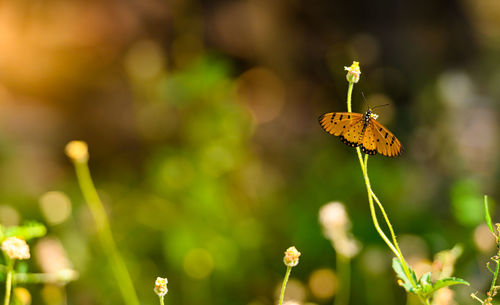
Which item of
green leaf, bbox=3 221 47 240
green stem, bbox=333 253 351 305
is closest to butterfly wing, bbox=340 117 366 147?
green leaf, bbox=3 221 47 240

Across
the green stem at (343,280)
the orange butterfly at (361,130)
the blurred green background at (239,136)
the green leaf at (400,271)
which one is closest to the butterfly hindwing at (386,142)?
the orange butterfly at (361,130)

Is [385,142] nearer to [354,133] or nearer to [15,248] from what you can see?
[354,133]

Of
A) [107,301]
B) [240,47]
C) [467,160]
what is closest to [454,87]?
[467,160]

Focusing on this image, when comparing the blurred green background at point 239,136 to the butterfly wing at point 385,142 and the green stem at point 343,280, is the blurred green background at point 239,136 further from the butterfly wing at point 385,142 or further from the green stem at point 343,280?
the butterfly wing at point 385,142

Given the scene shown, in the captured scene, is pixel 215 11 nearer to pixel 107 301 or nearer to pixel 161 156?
pixel 161 156

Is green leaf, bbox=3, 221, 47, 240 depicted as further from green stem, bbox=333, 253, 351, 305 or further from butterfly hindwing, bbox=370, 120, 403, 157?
green stem, bbox=333, 253, 351, 305

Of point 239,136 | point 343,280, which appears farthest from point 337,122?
point 239,136

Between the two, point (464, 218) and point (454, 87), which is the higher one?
point (454, 87)
